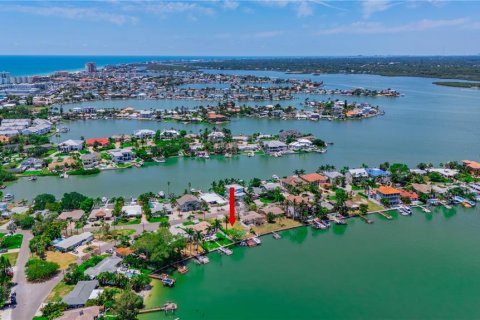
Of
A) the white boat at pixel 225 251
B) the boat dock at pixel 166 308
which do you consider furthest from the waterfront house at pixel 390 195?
the boat dock at pixel 166 308

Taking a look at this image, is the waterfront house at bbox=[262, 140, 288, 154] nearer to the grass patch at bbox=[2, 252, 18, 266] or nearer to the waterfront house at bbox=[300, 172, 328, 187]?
the waterfront house at bbox=[300, 172, 328, 187]

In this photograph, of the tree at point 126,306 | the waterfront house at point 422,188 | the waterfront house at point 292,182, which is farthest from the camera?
the waterfront house at point 292,182

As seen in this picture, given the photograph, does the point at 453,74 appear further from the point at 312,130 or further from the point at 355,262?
the point at 355,262

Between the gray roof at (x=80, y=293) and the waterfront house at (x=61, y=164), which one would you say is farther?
the waterfront house at (x=61, y=164)

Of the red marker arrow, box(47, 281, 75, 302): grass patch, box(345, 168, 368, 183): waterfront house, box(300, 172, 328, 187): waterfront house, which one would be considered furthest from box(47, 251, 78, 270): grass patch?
box(345, 168, 368, 183): waterfront house

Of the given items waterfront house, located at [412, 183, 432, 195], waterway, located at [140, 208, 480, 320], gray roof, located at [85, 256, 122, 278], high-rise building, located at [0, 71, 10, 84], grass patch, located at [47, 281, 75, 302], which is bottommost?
waterway, located at [140, 208, 480, 320]

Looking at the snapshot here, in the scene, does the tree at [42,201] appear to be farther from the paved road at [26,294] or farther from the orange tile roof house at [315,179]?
the orange tile roof house at [315,179]

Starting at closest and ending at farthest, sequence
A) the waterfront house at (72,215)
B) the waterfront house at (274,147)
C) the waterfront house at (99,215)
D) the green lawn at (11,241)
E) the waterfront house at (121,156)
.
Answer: the green lawn at (11,241)
the waterfront house at (72,215)
the waterfront house at (99,215)
the waterfront house at (121,156)
the waterfront house at (274,147)
